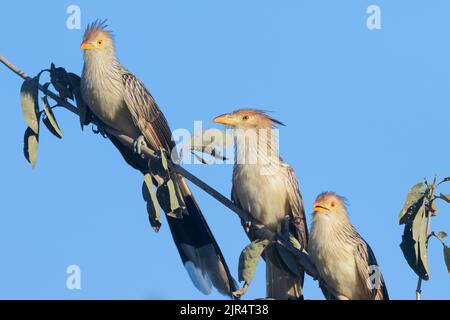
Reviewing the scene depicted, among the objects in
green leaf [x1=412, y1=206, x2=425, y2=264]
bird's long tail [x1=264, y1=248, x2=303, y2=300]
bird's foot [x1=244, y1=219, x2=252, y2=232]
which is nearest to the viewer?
green leaf [x1=412, y1=206, x2=425, y2=264]

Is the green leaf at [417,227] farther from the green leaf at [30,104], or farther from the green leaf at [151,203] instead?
the green leaf at [30,104]

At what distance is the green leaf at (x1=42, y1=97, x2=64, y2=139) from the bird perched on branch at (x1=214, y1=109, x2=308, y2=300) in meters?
1.58

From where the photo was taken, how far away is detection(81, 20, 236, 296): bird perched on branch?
10.2m

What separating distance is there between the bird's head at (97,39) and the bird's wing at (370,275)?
327 centimetres

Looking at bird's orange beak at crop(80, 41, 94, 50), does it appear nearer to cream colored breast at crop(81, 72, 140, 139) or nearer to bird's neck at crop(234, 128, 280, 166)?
cream colored breast at crop(81, 72, 140, 139)

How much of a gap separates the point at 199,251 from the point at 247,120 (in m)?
1.33

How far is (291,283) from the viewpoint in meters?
9.96

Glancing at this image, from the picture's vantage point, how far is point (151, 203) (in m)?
9.27

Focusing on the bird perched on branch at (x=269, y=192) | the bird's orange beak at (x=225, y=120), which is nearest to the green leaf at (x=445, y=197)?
the bird perched on branch at (x=269, y=192)

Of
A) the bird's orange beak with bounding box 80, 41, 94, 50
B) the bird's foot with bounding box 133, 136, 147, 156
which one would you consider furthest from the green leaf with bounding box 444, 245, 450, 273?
the bird's orange beak with bounding box 80, 41, 94, 50
